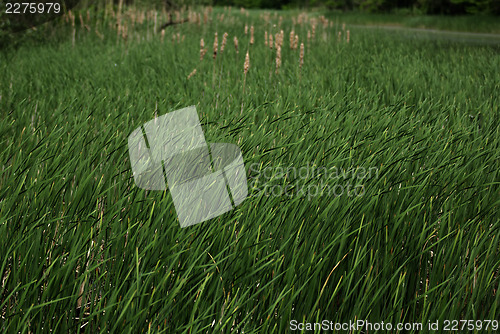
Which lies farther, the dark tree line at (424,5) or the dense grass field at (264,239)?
the dark tree line at (424,5)

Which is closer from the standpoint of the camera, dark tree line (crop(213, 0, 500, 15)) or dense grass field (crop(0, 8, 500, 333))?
dense grass field (crop(0, 8, 500, 333))

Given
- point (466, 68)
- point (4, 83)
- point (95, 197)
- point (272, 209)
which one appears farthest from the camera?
point (466, 68)

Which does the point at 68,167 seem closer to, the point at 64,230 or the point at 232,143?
the point at 64,230

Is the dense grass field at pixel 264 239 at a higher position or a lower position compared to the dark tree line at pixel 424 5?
lower

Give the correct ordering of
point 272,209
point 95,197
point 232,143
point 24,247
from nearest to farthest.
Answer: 1. point 24,247
2. point 95,197
3. point 272,209
4. point 232,143

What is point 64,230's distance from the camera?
153 centimetres

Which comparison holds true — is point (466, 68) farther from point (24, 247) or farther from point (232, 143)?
point (24, 247)

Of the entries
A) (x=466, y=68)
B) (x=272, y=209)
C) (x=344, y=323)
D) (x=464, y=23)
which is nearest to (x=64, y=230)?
(x=272, y=209)

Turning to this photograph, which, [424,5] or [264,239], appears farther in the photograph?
[424,5]

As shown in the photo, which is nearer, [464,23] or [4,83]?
[4,83]

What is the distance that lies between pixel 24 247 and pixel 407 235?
4.32ft

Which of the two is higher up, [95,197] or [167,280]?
[95,197]

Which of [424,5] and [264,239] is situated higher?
[424,5]

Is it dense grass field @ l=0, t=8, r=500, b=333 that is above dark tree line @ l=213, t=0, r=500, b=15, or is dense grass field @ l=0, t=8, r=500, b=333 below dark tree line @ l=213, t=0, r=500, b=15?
below
